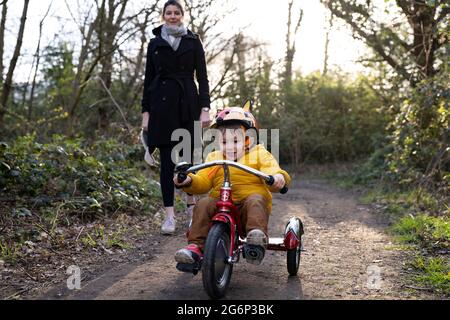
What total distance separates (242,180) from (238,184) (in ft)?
0.13

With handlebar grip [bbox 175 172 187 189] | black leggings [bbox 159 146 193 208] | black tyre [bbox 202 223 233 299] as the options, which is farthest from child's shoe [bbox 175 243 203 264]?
black leggings [bbox 159 146 193 208]

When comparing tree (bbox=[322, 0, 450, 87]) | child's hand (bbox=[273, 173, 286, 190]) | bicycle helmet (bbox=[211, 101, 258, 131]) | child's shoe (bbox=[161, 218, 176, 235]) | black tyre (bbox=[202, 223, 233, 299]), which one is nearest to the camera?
black tyre (bbox=[202, 223, 233, 299])

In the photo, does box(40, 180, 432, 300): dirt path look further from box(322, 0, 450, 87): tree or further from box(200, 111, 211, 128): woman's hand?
box(322, 0, 450, 87): tree

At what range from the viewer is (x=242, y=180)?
3.75 metres

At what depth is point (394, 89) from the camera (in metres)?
11.0

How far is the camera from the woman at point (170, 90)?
4902 mm

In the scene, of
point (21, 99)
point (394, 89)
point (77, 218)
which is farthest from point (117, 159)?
point (394, 89)

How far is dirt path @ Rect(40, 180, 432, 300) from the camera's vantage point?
3.33m

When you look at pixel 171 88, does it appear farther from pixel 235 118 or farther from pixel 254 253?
pixel 254 253

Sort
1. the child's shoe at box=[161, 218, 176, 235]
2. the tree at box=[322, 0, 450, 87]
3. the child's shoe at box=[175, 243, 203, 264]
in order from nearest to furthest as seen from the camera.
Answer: the child's shoe at box=[175, 243, 203, 264], the child's shoe at box=[161, 218, 176, 235], the tree at box=[322, 0, 450, 87]

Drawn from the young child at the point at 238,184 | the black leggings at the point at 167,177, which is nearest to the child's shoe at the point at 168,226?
the black leggings at the point at 167,177

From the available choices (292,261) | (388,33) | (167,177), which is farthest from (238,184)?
(388,33)

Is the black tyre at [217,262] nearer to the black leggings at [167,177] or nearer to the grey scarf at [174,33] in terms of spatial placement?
the black leggings at [167,177]

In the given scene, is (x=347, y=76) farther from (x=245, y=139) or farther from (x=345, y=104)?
A: (x=245, y=139)
